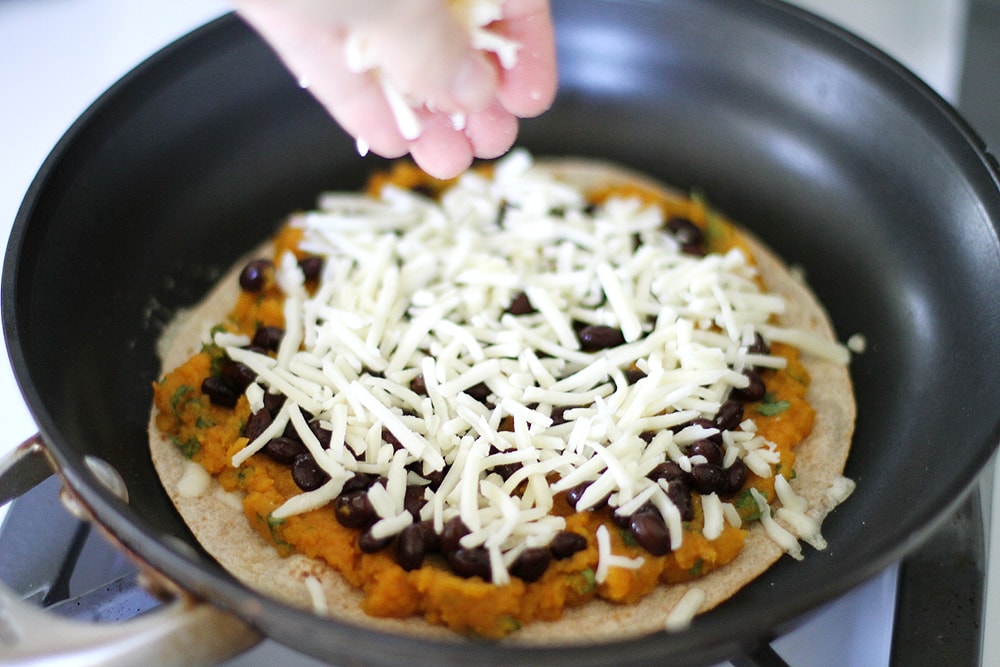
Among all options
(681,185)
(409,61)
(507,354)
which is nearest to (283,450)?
(507,354)

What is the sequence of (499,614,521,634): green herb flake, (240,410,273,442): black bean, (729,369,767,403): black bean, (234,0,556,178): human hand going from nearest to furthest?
(234,0,556,178): human hand → (499,614,521,634): green herb flake → (240,410,273,442): black bean → (729,369,767,403): black bean

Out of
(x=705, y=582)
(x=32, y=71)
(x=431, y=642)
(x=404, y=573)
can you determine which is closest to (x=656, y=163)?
(x=705, y=582)

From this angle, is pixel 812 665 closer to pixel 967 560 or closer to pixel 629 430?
pixel 967 560

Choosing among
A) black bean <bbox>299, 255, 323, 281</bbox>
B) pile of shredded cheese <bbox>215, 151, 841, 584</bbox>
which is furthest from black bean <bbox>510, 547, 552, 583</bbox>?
black bean <bbox>299, 255, 323, 281</bbox>

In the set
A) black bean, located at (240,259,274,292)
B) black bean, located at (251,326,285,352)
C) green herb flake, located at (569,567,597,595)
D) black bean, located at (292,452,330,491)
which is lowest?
green herb flake, located at (569,567,597,595)

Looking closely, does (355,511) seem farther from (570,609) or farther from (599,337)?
(599,337)

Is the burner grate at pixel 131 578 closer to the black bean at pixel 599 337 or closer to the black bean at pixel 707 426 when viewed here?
the black bean at pixel 707 426

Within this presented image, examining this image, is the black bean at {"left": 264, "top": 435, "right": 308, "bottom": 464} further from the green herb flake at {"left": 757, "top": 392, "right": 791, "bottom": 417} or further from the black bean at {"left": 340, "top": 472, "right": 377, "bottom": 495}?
the green herb flake at {"left": 757, "top": 392, "right": 791, "bottom": 417}
